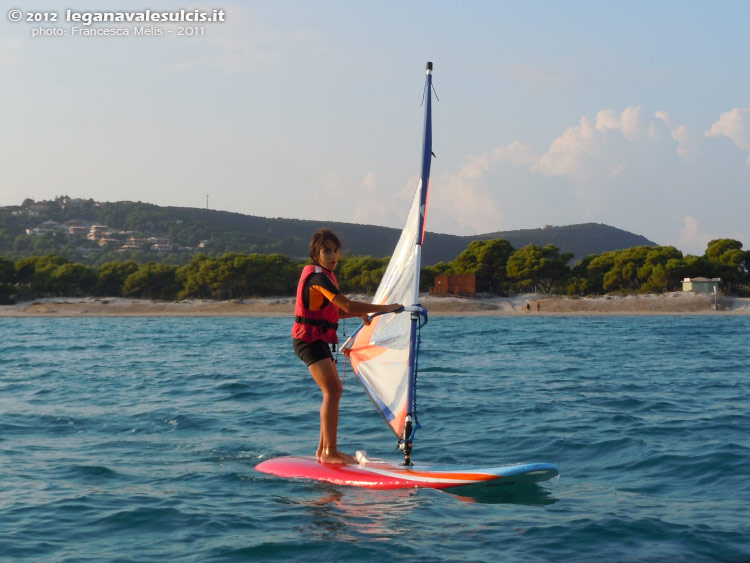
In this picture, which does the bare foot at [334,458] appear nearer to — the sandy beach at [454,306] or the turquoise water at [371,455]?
the turquoise water at [371,455]

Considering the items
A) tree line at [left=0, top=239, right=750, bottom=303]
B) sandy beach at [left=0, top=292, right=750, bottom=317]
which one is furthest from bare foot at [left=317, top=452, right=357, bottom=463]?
tree line at [left=0, top=239, right=750, bottom=303]

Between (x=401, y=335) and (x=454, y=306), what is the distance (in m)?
76.6

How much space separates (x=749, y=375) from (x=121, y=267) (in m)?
96.1

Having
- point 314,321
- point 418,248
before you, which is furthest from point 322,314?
point 418,248

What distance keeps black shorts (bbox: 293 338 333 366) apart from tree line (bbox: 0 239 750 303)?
276 feet

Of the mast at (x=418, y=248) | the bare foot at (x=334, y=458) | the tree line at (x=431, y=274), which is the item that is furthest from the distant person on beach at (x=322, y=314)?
the tree line at (x=431, y=274)

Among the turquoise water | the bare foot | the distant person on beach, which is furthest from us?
the bare foot

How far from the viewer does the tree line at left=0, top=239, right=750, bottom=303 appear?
90062 millimetres

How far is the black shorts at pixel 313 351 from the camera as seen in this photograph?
8516 millimetres

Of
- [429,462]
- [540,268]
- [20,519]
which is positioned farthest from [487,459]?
[540,268]

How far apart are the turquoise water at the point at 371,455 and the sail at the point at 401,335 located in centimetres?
100

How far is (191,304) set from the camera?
9288 cm

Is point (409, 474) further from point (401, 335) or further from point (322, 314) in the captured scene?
point (322, 314)

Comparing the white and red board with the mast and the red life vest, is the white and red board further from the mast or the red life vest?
the red life vest
